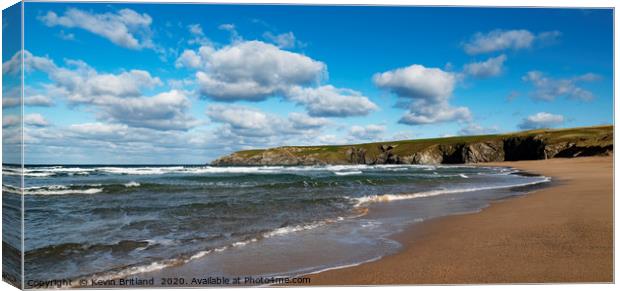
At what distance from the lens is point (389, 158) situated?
9262cm

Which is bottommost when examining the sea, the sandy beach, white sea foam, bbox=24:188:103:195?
white sea foam, bbox=24:188:103:195

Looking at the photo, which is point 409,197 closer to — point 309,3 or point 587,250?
point 587,250

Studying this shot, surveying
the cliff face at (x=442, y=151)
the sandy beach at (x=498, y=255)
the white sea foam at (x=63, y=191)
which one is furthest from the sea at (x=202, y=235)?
the cliff face at (x=442, y=151)

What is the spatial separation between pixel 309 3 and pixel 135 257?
399 centimetres

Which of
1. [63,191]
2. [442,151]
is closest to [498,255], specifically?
[63,191]

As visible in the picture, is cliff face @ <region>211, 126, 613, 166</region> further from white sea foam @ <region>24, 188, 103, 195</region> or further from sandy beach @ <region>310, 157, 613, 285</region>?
sandy beach @ <region>310, 157, 613, 285</region>

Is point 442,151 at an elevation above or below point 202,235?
above

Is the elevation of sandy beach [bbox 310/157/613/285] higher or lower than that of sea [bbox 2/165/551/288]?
higher

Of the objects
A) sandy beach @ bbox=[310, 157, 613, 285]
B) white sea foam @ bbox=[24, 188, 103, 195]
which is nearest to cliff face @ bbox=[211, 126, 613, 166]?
white sea foam @ bbox=[24, 188, 103, 195]

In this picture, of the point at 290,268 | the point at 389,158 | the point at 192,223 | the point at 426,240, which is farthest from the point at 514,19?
the point at 389,158

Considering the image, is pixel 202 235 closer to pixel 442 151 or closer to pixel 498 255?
pixel 498 255

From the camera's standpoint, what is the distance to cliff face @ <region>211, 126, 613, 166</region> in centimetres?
5744

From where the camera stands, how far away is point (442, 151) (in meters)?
86.1

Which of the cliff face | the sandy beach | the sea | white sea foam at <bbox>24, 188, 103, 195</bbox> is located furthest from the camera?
the cliff face
